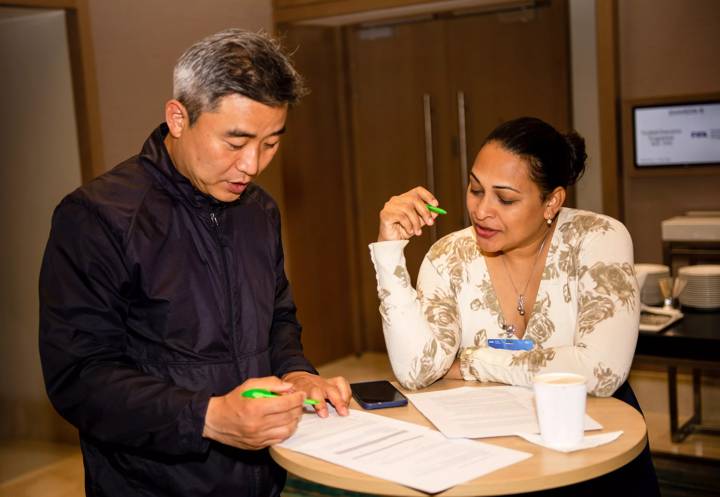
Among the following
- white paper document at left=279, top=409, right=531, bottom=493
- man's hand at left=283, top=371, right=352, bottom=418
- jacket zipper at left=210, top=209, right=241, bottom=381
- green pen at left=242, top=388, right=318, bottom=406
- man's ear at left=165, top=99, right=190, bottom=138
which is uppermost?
man's ear at left=165, top=99, right=190, bottom=138

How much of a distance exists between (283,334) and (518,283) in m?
0.66

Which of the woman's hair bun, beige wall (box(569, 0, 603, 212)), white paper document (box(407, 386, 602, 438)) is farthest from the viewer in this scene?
beige wall (box(569, 0, 603, 212))

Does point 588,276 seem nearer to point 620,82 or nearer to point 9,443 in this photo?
point 620,82

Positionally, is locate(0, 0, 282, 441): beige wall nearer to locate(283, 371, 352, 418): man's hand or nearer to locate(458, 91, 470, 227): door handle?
locate(458, 91, 470, 227): door handle

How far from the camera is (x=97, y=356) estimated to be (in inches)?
66.1

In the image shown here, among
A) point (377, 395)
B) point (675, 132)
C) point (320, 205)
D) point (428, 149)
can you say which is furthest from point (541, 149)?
point (320, 205)

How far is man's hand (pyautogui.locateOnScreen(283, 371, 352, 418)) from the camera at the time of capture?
1.82 metres

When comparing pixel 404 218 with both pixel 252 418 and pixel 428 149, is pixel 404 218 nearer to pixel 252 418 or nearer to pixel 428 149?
pixel 252 418

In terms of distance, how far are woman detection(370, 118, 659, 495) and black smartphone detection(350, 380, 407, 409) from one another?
73mm

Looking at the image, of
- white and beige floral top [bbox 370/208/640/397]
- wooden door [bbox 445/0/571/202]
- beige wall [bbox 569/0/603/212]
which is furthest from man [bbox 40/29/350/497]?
wooden door [bbox 445/0/571/202]

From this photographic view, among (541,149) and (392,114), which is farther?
(392,114)

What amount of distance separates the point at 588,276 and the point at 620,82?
3220 mm

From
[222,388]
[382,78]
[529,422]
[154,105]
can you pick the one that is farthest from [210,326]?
[382,78]

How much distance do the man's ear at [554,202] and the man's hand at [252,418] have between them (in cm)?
99
